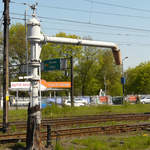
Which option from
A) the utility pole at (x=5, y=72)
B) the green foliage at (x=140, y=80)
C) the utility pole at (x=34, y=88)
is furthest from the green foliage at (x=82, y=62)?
the utility pole at (x=34, y=88)

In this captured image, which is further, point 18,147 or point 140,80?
point 140,80

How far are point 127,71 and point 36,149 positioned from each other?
285 feet

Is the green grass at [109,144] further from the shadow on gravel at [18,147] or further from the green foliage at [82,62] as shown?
the green foliage at [82,62]

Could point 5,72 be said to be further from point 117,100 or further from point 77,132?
point 117,100

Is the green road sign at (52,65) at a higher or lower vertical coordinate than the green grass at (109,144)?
higher

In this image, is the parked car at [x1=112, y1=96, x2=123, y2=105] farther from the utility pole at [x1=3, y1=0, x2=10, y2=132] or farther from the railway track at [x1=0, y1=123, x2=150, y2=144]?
the utility pole at [x1=3, y1=0, x2=10, y2=132]

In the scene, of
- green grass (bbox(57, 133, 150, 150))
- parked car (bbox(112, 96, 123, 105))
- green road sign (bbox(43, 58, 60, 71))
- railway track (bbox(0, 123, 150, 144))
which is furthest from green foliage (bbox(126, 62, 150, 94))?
green grass (bbox(57, 133, 150, 150))

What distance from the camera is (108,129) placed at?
13438 millimetres

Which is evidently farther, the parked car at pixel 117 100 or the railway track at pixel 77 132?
the parked car at pixel 117 100

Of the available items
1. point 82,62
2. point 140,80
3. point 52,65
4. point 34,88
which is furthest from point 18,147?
point 140,80

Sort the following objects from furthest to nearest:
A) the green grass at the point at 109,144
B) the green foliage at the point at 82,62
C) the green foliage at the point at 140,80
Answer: the green foliage at the point at 140,80 < the green foliage at the point at 82,62 < the green grass at the point at 109,144

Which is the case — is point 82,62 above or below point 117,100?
above

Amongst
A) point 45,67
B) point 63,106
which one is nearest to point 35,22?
point 63,106

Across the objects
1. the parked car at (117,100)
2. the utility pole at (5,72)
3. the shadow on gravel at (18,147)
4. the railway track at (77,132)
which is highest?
the utility pole at (5,72)
